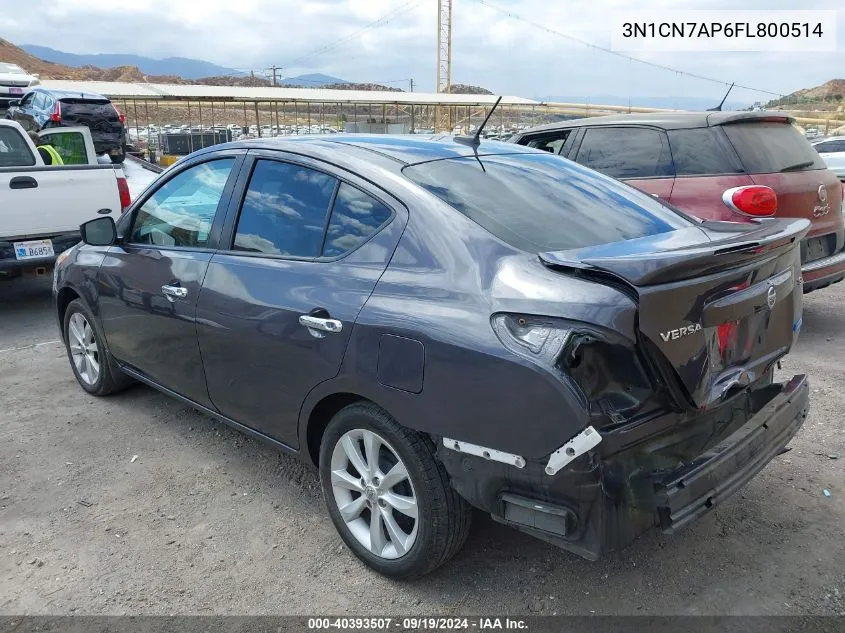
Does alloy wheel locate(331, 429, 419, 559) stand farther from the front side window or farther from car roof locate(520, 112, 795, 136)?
car roof locate(520, 112, 795, 136)

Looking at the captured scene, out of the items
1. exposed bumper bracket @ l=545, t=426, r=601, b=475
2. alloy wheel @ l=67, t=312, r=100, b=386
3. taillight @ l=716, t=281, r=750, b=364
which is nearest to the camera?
exposed bumper bracket @ l=545, t=426, r=601, b=475

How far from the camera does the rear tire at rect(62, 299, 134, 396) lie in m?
4.62

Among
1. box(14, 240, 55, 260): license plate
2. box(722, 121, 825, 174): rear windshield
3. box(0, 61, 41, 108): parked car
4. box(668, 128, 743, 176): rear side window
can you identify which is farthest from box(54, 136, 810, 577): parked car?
box(0, 61, 41, 108): parked car

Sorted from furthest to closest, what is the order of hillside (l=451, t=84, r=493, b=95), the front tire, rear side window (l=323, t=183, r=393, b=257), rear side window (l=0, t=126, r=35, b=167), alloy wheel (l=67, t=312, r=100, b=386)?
1. hillside (l=451, t=84, r=493, b=95)
2. rear side window (l=0, t=126, r=35, b=167)
3. alloy wheel (l=67, t=312, r=100, b=386)
4. rear side window (l=323, t=183, r=393, b=257)
5. the front tire

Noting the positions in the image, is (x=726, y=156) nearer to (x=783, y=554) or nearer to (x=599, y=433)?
(x=783, y=554)

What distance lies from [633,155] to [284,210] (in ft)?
12.4

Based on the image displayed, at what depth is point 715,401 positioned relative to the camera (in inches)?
95.7

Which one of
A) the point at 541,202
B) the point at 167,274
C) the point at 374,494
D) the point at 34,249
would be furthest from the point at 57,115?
the point at 374,494

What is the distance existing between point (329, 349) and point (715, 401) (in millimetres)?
1393

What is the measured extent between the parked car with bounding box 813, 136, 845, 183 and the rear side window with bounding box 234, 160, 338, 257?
14545 mm

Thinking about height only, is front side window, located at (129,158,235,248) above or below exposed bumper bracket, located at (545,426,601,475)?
above

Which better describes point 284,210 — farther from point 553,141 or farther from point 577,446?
point 553,141

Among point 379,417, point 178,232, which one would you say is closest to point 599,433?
point 379,417

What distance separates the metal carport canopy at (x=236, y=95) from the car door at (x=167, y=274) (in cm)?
2777
